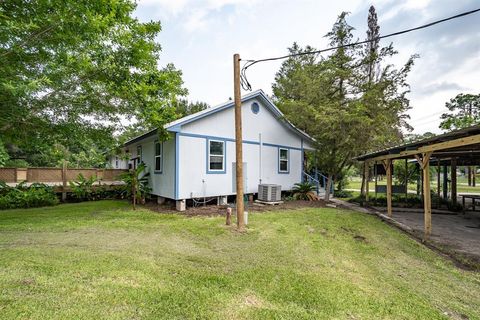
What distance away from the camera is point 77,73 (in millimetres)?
6465

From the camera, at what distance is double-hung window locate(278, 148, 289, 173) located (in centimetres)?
1269

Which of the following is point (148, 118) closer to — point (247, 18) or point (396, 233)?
point (247, 18)

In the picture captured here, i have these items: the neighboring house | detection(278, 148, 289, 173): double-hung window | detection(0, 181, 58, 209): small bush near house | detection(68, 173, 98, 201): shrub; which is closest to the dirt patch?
the neighboring house

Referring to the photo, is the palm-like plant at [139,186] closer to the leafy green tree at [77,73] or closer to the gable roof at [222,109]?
the gable roof at [222,109]

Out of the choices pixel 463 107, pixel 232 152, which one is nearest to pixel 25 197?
pixel 232 152

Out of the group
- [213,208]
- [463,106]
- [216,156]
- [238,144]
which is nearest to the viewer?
[238,144]

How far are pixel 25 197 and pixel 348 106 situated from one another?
46.0 ft

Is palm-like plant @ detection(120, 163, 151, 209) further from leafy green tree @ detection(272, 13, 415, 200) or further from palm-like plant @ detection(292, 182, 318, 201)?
leafy green tree @ detection(272, 13, 415, 200)

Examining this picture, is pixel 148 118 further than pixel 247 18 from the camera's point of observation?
No

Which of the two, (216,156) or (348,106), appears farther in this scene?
(348,106)

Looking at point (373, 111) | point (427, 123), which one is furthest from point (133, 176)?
point (427, 123)

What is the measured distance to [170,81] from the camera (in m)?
7.75

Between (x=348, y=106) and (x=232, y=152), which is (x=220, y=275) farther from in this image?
(x=348, y=106)

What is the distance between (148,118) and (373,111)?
9.56 metres
